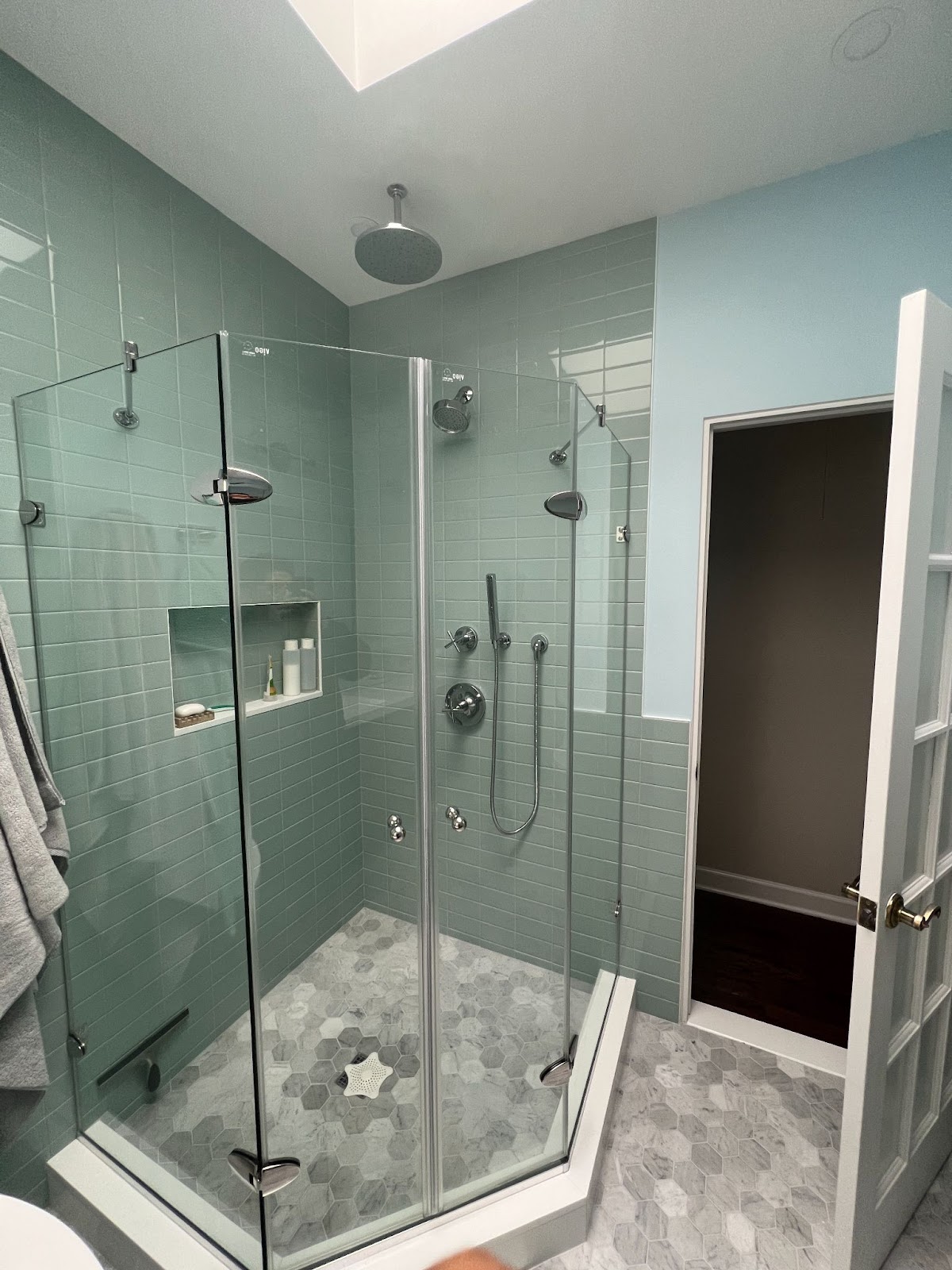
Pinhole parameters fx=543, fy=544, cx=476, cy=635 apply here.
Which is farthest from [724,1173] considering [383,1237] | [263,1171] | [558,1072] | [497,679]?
[497,679]

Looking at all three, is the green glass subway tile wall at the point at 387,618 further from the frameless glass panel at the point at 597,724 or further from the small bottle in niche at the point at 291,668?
the frameless glass panel at the point at 597,724

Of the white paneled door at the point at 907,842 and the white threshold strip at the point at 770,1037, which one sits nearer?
the white paneled door at the point at 907,842

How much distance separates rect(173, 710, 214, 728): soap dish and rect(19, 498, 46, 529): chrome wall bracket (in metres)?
0.56

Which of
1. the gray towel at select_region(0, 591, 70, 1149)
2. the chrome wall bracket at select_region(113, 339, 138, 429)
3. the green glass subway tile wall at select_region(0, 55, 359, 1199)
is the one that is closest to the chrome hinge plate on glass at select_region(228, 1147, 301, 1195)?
the green glass subway tile wall at select_region(0, 55, 359, 1199)

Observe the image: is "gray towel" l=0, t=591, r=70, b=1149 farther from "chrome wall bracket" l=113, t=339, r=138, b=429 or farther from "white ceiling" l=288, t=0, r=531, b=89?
"white ceiling" l=288, t=0, r=531, b=89

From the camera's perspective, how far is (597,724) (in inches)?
63.9

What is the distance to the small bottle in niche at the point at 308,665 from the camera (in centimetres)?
110

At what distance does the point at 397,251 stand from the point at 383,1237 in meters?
2.45

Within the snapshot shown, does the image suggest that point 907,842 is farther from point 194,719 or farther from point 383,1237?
point 194,719


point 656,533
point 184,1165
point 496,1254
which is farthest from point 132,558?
point 496,1254

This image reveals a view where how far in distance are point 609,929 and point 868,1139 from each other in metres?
0.84

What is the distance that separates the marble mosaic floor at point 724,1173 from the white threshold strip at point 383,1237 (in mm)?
112

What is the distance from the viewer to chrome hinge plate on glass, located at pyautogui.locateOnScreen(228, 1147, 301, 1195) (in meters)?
1.05

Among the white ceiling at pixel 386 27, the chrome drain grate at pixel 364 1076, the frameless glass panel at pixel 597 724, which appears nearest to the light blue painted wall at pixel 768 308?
the frameless glass panel at pixel 597 724
